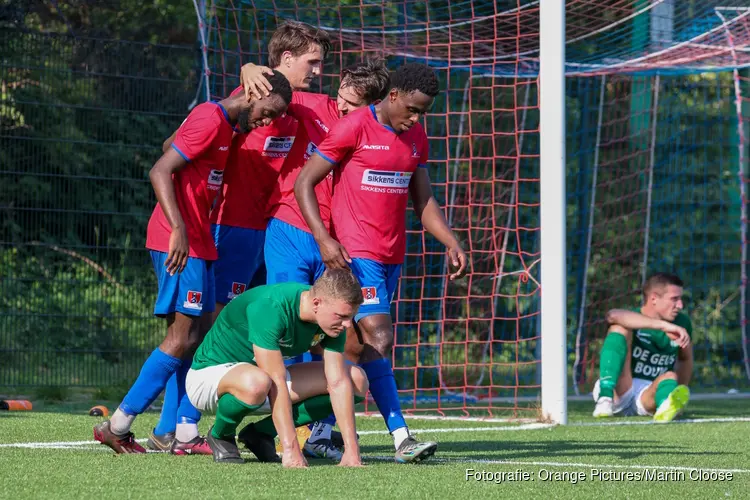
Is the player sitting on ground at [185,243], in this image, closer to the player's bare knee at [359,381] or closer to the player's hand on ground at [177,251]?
the player's hand on ground at [177,251]

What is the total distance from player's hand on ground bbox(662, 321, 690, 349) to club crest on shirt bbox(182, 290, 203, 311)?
4179 millimetres

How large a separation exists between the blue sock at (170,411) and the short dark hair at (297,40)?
1.66 meters

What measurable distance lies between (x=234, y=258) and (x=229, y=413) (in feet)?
4.26

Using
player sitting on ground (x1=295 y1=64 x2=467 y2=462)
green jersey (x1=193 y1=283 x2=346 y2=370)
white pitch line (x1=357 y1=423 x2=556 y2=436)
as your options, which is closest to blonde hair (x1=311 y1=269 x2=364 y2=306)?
green jersey (x1=193 y1=283 x2=346 y2=370)

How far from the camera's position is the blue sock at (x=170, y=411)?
590 centimetres

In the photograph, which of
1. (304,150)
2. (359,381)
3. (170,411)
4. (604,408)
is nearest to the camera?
(359,381)

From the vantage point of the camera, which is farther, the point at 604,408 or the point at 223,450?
the point at 604,408

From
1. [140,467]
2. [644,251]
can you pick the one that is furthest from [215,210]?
[644,251]

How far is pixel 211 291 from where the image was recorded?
19.3 ft

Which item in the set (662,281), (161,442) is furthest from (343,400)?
(662,281)

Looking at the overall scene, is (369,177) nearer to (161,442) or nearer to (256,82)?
(256,82)

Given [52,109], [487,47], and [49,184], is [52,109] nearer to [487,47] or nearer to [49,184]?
[49,184]

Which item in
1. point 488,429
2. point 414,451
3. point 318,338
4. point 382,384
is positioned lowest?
point 488,429

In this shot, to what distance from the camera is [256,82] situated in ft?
18.4
